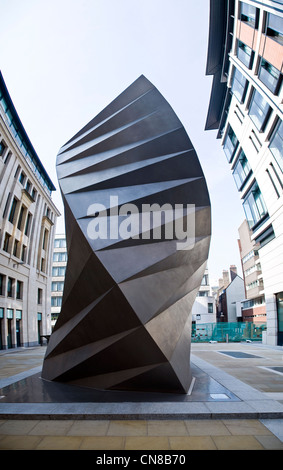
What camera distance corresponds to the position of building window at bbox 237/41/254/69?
27619 mm

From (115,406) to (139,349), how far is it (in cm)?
174

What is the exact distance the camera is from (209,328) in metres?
39.2

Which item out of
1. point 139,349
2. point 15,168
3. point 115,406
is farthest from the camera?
point 15,168

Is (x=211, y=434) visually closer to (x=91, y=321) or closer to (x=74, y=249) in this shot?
(x=91, y=321)

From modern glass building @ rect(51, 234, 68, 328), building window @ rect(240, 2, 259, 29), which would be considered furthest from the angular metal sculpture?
modern glass building @ rect(51, 234, 68, 328)

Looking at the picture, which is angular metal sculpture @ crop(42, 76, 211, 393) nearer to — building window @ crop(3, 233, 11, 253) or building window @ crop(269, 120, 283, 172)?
building window @ crop(269, 120, 283, 172)

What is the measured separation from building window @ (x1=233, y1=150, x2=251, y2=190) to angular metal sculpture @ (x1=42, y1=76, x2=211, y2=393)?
1087 inches

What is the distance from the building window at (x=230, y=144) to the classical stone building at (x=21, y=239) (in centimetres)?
3076

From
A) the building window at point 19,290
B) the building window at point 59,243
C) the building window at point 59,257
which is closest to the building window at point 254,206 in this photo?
the building window at point 19,290

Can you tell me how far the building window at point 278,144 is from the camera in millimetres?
25294

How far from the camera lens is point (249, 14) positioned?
2600 centimetres

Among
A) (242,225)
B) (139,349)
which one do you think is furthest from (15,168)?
(242,225)

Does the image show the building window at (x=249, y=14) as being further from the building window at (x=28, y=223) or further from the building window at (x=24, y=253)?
the building window at (x=24, y=253)
